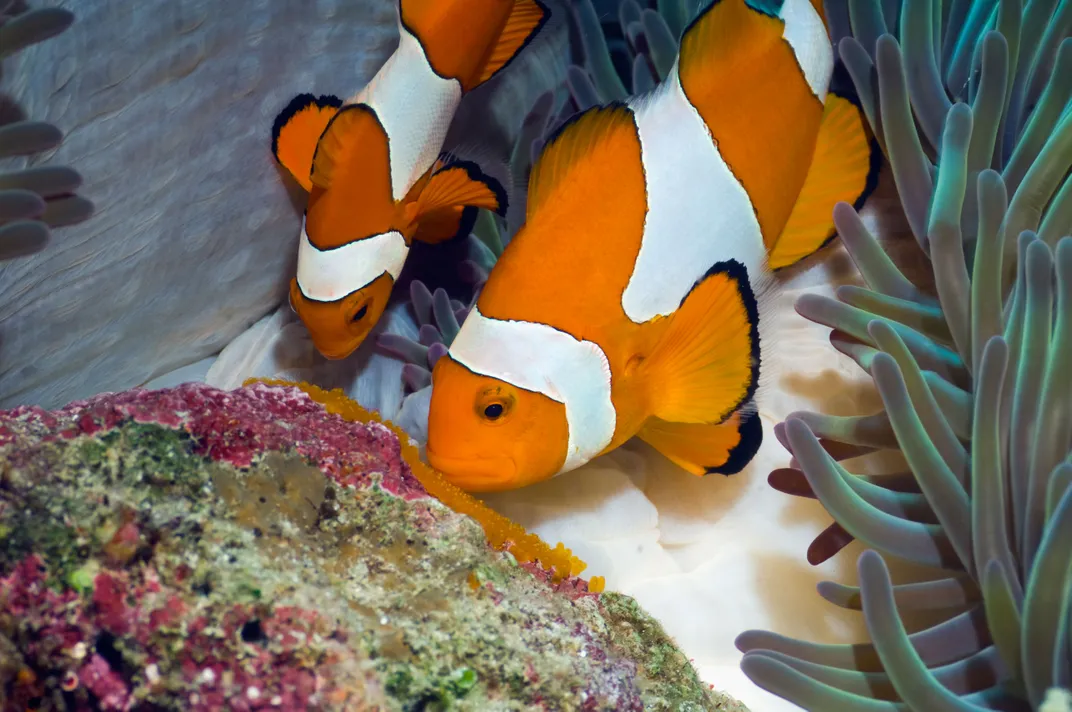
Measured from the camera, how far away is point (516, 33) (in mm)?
1543

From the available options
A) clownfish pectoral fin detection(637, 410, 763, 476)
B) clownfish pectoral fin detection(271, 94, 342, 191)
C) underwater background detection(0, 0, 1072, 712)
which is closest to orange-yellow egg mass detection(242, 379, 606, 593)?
underwater background detection(0, 0, 1072, 712)

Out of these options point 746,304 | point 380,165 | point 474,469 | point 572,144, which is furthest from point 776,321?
point 380,165

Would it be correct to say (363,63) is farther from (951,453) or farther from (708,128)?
(951,453)

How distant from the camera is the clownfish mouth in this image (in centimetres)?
98

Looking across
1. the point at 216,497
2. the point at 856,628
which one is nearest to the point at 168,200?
the point at 216,497

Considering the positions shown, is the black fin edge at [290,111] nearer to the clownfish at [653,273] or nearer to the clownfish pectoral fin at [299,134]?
the clownfish pectoral fin at [299,134]

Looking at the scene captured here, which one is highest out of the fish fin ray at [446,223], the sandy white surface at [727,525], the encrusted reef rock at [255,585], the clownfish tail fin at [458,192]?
the encrusted reef rock at [255,585]

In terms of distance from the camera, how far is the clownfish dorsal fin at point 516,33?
1.53 m

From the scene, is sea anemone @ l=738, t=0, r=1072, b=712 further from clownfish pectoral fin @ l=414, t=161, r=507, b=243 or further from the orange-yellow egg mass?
clownfish pectoral fin @ l=414, t=161, r=507, b=243

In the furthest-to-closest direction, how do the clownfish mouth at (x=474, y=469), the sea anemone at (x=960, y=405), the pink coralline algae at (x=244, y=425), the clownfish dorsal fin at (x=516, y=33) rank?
1. the clownfish dorsal fin at (x=516, y=33)
2. the clownfish mouth at (x=474, y=469)
3. the sea anemone at (x=960, y=405)
4. the pink coralline algae at (x=244, y=425)

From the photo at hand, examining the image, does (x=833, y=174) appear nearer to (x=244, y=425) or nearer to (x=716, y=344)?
(x=716, y=344)

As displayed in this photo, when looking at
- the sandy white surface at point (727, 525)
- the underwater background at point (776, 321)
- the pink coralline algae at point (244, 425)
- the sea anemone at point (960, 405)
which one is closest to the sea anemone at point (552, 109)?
the underwater background at point (776, 321)

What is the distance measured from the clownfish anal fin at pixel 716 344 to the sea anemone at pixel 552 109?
45 cm

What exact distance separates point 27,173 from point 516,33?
3.04 ft
